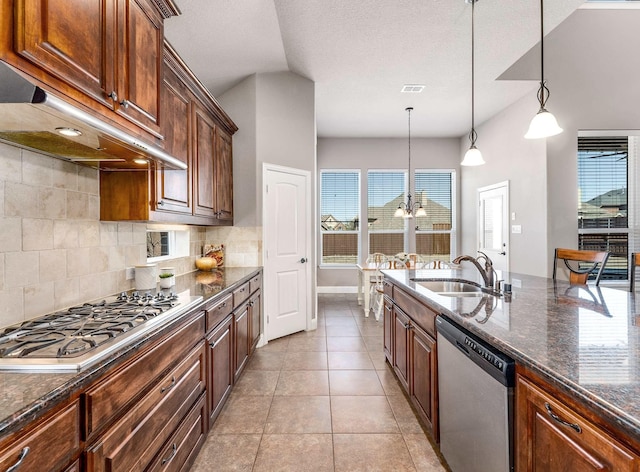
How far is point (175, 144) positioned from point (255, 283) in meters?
1.60

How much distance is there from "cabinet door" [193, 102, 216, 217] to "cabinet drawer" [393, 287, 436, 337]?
70.7 inches

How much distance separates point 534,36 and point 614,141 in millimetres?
2412

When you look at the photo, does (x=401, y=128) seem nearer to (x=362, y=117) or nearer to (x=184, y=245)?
(x=362, y=117)

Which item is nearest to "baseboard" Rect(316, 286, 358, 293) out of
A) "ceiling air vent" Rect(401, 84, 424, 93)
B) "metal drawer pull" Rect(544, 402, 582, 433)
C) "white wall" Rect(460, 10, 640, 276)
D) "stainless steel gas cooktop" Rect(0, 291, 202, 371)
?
"white wall" Rect(460, 10, 640, 276)

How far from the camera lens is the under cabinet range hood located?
2.85 feet

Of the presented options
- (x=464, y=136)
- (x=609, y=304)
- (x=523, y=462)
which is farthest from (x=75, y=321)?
(x=464, y=136)

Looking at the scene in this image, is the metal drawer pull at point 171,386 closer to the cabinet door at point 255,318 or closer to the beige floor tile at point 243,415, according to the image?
the beige floor tile at point 243,415

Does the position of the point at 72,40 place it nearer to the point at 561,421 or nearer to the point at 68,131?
the point at 68,131

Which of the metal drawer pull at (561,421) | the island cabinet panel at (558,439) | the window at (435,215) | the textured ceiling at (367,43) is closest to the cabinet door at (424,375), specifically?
the island cabinet panel at (558,439)

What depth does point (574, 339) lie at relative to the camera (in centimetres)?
112

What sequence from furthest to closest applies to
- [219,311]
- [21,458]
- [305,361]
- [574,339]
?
[305,361], [219,311], [574,339], [21,458]

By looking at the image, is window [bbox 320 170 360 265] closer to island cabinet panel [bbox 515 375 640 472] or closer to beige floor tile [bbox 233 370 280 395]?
beige floor tile [bbox 233 370 280 395]

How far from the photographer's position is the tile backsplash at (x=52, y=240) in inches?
54.5

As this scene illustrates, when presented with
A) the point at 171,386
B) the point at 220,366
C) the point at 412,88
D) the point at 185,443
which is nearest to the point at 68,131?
the point at 171,386
